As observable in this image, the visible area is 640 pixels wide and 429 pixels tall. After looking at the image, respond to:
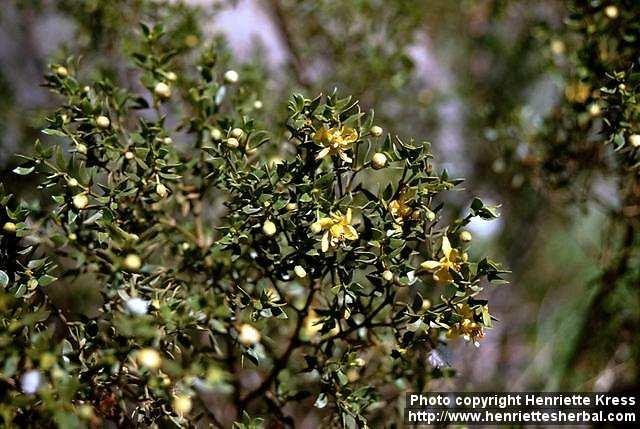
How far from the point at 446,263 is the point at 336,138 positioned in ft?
0.61

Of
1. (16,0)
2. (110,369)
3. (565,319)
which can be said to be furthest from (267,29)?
(110,369)

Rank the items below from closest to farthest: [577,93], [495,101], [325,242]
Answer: [325,242], [577,93], [495,101]

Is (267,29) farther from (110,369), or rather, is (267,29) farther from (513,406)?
(110,369)

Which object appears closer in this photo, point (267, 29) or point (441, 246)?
point (441, 246)

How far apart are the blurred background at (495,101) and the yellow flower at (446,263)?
0.26m

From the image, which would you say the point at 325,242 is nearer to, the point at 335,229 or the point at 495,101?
the point at 335,229

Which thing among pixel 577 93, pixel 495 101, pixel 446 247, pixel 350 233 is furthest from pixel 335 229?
pixel 495 101

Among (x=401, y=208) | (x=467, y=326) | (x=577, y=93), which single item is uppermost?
(x=577, y=93)

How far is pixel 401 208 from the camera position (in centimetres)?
73

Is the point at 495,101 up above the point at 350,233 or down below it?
above

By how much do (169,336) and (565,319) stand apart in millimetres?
1139

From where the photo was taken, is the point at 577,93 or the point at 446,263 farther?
the point at 577,93

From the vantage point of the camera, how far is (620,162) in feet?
3.48

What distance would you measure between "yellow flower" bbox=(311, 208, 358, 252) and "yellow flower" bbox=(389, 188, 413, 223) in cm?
6
